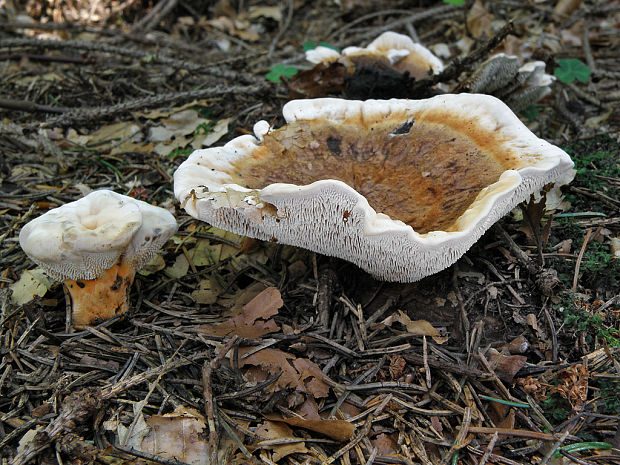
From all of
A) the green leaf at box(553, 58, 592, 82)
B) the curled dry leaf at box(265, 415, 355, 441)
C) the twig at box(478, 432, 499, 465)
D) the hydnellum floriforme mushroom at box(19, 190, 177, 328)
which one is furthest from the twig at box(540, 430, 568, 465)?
the green leaf at box(553, 58, 592, 82)

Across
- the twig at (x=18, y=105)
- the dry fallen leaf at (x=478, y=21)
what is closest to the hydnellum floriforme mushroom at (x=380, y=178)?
the twig at (x=18, y=105)

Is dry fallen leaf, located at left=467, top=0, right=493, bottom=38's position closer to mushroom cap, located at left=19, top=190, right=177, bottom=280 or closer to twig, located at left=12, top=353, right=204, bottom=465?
mushroom cap, located at left=19, top=190, right=177, bottom=280

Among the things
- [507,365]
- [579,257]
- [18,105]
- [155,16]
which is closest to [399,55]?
[579,257]

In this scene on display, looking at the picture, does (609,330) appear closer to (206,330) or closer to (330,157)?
(330,157)

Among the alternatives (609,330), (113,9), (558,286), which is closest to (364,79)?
(558,286)

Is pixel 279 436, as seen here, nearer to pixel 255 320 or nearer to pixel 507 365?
pixel 255 320
